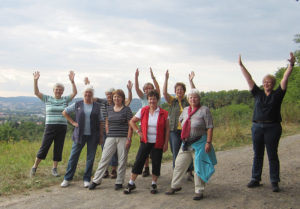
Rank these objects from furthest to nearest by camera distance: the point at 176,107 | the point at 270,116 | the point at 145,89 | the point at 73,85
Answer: the point at 73,85
the point at 145,89
the point at 176,107
the point at 270,116

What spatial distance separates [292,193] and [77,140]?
399 cm

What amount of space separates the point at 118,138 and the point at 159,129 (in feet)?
2.97

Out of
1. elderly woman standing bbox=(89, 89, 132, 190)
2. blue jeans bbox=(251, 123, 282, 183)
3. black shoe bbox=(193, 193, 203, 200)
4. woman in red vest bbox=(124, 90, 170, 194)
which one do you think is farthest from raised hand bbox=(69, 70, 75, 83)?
blue jeans bbox=(251, 123, 282, 183)

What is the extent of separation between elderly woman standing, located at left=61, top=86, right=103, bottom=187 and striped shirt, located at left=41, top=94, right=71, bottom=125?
68 cm

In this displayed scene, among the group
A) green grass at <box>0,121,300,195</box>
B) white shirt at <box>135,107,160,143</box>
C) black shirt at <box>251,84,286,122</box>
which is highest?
black shirt at <box>251,84,286,122</box>

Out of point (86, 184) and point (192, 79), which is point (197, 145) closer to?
point (192, 79)

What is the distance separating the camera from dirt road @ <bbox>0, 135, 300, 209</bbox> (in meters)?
5.12

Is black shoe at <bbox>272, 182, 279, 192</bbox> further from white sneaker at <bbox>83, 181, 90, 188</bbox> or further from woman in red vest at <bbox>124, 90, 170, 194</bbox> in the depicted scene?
white sneaker at <bbox>83, 181, 90, 188</bbox>

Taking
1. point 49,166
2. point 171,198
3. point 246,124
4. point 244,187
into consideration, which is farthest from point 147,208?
point 246,124

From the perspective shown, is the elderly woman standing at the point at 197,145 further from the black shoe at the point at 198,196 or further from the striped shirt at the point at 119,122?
the striped shirt at the point at 119,122

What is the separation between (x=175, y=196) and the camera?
18.2 feet

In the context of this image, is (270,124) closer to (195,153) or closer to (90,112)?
(195,153)

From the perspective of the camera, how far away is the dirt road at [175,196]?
5.12m

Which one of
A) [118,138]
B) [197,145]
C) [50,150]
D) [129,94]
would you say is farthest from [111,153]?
[50,150]
